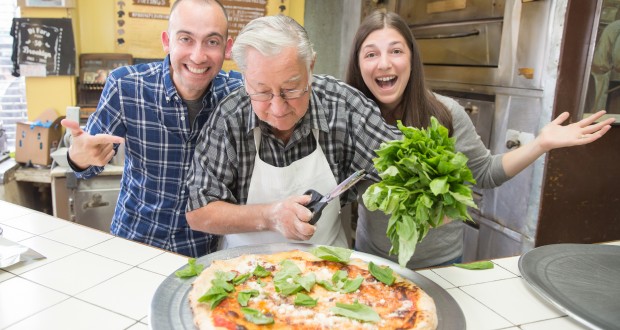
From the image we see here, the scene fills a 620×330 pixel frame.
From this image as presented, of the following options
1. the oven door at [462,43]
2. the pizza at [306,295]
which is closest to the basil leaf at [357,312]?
the pizza at [306,295]

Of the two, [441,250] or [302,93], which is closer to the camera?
[302,93]

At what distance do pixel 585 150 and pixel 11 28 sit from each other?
13.6 ft

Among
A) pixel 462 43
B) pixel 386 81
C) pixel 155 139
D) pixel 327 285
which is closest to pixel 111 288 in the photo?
pixel 327 285

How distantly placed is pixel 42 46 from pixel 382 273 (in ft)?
11.2

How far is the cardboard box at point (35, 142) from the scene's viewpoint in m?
3.48

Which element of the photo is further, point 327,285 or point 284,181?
point 284,181

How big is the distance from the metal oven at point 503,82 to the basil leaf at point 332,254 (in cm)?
188

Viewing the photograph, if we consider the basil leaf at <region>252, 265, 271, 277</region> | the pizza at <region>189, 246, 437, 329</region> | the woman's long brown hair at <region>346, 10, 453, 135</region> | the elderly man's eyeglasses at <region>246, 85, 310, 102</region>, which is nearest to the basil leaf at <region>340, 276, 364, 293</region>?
the pizza at <region>189, 246, 437, 329</region>

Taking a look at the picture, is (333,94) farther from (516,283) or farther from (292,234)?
(516,283)

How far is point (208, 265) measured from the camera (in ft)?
4.62

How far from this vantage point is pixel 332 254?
144cm

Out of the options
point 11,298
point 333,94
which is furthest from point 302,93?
point 11,298

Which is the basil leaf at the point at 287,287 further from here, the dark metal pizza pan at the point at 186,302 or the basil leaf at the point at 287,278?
the dark metal pizza pan at the point at 186,302

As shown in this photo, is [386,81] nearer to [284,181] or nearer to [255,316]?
[284,181]
